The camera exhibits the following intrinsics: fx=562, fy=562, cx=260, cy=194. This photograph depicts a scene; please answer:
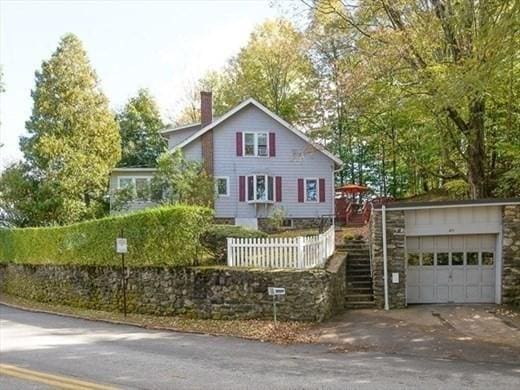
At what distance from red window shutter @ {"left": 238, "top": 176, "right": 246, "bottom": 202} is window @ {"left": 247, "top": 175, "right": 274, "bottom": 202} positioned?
0.72ft

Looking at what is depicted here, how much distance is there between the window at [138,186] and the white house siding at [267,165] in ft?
9.76

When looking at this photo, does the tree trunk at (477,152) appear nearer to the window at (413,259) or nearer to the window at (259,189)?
the window at (413,259)

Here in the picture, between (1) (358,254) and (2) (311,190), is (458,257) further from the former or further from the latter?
(2) (311,190)

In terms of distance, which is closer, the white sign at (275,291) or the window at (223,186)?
the white sign at (275,291)

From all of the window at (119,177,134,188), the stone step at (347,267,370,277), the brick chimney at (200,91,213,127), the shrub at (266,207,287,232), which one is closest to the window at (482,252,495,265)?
the stone step at (347,267,370,277)

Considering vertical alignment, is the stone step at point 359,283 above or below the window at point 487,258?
below

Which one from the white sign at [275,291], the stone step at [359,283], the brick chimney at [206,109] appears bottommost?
the stone step at [359,283]

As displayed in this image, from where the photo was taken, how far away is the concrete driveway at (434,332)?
11.1 metres

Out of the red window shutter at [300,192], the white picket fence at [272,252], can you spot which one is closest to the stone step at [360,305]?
the white picket fence at [272,252]

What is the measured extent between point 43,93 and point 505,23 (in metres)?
25.3

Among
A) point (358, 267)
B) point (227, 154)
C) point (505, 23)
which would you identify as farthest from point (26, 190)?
point (505, 23)

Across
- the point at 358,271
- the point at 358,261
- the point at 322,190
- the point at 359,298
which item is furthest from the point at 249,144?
the point at 359,298

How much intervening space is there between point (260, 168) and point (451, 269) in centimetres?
1415

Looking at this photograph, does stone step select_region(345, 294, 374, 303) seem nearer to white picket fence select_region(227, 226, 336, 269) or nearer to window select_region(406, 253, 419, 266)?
window select_region(406, 253, 419, 266)
